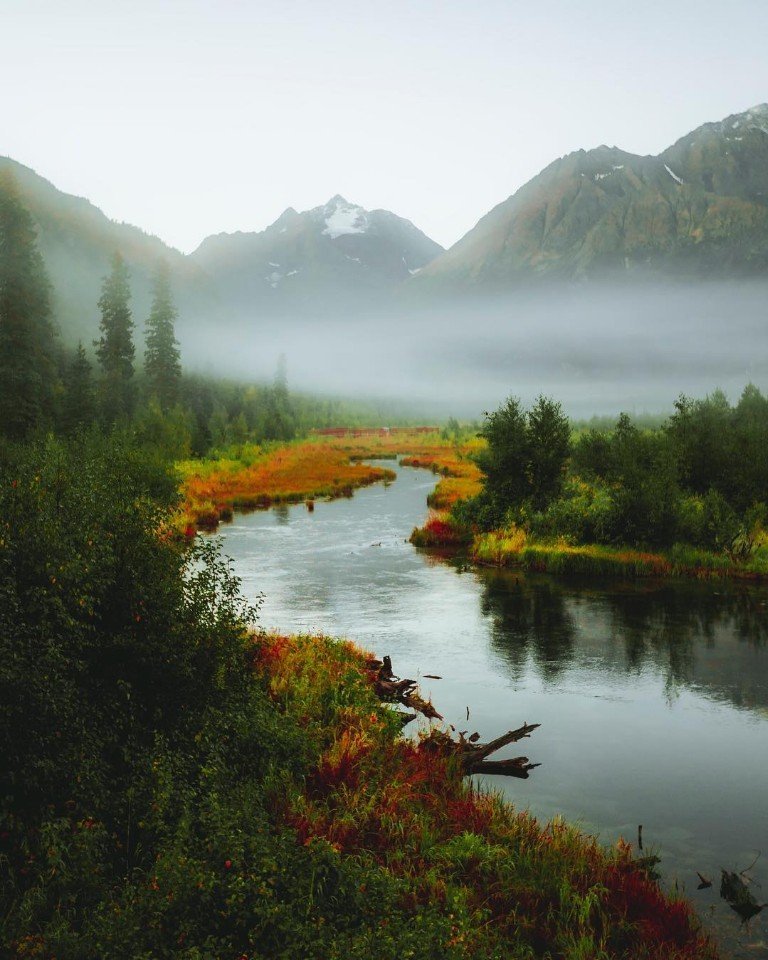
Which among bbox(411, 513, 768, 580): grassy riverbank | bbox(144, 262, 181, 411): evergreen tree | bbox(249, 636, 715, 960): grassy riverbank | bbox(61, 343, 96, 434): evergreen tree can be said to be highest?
bbox(144, 262, 181, 411): evergreen tree

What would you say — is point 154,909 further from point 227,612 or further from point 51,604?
point 227,612

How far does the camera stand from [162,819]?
8.22m

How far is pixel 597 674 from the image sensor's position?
19.8 meters

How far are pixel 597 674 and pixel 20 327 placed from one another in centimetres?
4694

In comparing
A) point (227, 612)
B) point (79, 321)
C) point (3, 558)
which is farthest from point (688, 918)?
point (79, 321)

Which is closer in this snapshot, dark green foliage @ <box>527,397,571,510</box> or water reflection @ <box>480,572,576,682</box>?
water reflection @ <box>480,572,576,682</box>

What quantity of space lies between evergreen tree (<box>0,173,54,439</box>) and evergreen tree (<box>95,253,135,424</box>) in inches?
630

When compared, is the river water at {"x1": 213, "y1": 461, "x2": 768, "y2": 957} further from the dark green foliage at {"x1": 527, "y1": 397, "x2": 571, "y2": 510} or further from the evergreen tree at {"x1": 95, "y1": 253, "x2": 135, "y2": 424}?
the evergreen tree at {"x1": 95, "y1": 253, "x2": 135, "y2": 424}

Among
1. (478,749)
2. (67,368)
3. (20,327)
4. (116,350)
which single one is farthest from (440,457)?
(478,749)

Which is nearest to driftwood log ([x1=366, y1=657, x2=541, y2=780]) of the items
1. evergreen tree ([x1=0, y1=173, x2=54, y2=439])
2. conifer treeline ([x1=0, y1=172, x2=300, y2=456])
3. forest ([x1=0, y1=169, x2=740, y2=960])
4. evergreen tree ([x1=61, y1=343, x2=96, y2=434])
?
forest ([x1=0, y1=169, x2=740, y2=960])

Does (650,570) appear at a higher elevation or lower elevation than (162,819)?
lower

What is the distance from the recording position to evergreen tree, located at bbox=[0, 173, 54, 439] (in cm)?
4906

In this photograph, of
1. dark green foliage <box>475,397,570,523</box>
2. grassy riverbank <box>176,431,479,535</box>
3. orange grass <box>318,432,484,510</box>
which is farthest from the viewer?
orange grass <box>318,432,484,510</box>

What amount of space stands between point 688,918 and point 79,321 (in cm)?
19552
